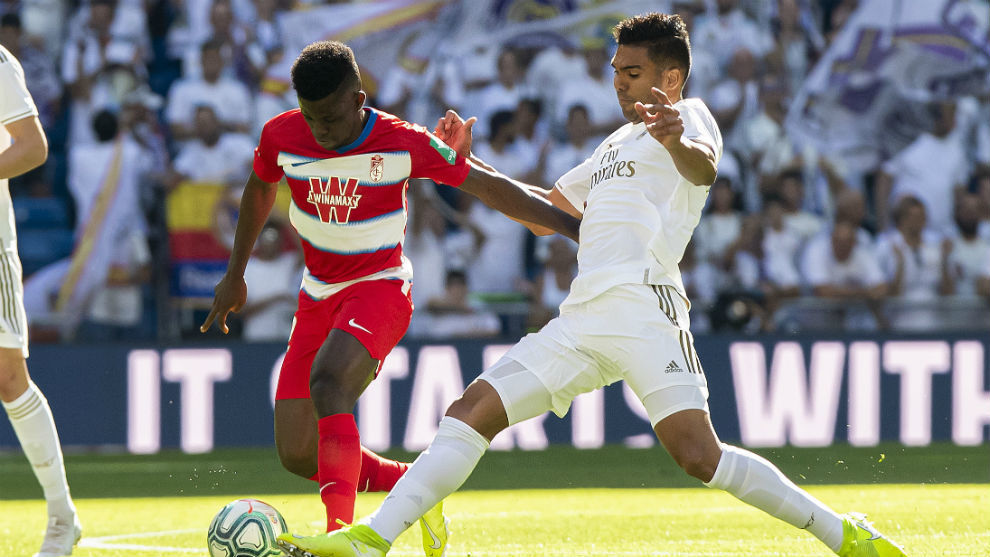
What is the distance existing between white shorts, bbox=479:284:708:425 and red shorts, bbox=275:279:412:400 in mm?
686

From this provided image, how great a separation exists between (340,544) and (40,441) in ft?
6.59

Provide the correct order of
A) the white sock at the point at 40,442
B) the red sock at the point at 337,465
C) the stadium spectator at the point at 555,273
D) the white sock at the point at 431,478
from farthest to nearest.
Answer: the stadium spectator at the point at 555,273 < the white sock at the point at 40,442 < the red sock at the point at 337,465 < the white sock at the point at 431,478

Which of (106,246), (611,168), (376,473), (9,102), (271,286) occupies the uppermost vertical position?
(9,102)

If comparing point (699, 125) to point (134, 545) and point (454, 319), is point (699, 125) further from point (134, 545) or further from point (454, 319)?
point (454, 319)

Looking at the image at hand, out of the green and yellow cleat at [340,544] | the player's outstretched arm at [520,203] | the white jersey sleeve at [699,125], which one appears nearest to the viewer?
the green and yellow cleat at [340,544]

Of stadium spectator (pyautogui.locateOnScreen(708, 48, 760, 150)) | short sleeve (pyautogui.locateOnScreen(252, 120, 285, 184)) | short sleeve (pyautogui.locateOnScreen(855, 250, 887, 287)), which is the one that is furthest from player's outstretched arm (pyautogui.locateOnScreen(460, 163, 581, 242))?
stadium spectator (pyautogui.locateOnScreen(708, 48, 760, 150))

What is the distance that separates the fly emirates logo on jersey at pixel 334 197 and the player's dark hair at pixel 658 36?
120cm

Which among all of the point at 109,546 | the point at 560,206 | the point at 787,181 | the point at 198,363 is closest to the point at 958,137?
the point at 787,181

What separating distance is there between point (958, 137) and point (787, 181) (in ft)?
6.07

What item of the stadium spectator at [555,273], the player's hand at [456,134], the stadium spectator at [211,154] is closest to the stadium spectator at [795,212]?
the stadium spectator at [555,273]

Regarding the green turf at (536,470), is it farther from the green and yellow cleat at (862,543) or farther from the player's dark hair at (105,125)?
→ the green and yellow cleat at (862,543)

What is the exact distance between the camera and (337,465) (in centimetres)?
490

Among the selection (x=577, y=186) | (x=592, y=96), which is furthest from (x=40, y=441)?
(x=592, y=96)

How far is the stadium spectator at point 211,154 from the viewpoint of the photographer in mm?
11250
